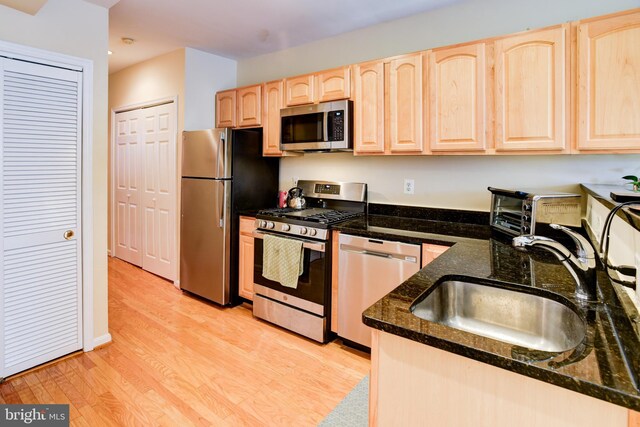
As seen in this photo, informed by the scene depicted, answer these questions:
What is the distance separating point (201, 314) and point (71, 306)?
1.04 m

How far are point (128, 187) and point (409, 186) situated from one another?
3.68 metres

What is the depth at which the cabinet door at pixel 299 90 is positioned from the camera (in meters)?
3.01

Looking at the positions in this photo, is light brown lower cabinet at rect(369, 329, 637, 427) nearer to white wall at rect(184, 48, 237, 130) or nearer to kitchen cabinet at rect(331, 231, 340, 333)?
kitchen cabinet at rect(331, 231, 340, 333)

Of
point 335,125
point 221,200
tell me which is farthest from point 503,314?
point 221,200

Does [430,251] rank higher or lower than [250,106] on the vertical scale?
lower

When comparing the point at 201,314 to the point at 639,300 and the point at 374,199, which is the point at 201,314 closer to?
the point at 374,199

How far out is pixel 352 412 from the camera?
6.21ft

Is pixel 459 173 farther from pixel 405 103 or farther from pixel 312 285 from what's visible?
pixel 312 285

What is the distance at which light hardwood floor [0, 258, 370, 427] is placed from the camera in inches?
73.4

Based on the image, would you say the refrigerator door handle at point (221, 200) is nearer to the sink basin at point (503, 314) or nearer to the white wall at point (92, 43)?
the white wall at point (92, 43)

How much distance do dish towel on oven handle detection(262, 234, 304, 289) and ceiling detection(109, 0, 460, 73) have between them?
5.95 feet

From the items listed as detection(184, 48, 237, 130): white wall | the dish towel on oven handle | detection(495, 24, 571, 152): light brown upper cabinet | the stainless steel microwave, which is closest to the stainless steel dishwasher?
the dish towel on oven handle


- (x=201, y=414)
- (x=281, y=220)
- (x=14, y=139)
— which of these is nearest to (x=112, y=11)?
(x=14, y=139)

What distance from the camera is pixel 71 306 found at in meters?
2.38
